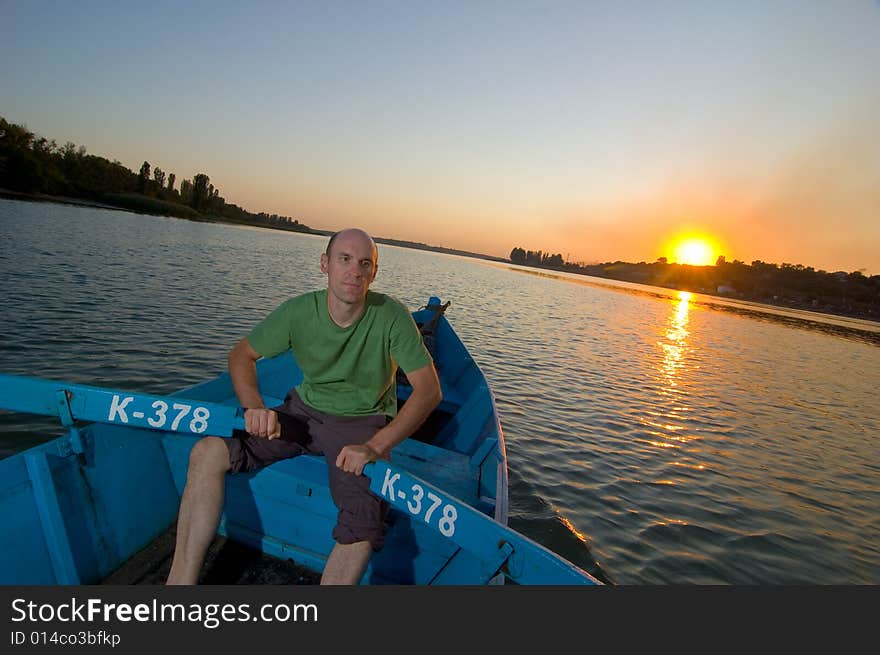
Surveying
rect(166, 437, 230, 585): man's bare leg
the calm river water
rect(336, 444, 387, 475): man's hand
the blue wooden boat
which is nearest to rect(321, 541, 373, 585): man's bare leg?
the blue wooden boat

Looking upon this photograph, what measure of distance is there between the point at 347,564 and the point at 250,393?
1.36m

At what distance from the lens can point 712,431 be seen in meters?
11.2

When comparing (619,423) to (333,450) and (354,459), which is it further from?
(354,459)

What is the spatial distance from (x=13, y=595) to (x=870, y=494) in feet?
43.2

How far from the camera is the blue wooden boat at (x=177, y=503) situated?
232cm

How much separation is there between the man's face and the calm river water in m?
4.81

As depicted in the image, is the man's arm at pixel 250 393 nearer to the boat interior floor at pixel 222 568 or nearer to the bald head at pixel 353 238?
the bald head at pixel 353 238

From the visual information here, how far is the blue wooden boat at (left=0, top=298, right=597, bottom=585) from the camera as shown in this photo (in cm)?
232

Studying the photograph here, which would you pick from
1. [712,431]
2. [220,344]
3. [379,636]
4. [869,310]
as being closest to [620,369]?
[712,431]

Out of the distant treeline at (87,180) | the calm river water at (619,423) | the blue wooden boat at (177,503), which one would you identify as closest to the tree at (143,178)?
the distant treeline at (87,180)

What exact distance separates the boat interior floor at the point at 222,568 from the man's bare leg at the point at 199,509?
84 centimetres

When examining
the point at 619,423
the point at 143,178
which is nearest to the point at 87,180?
the point at 143,178

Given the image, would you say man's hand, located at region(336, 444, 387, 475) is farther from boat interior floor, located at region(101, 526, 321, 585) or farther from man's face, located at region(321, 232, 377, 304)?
boat interior floor, located at region(101, 526, 321, 585)

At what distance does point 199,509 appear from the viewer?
8.30 feet
